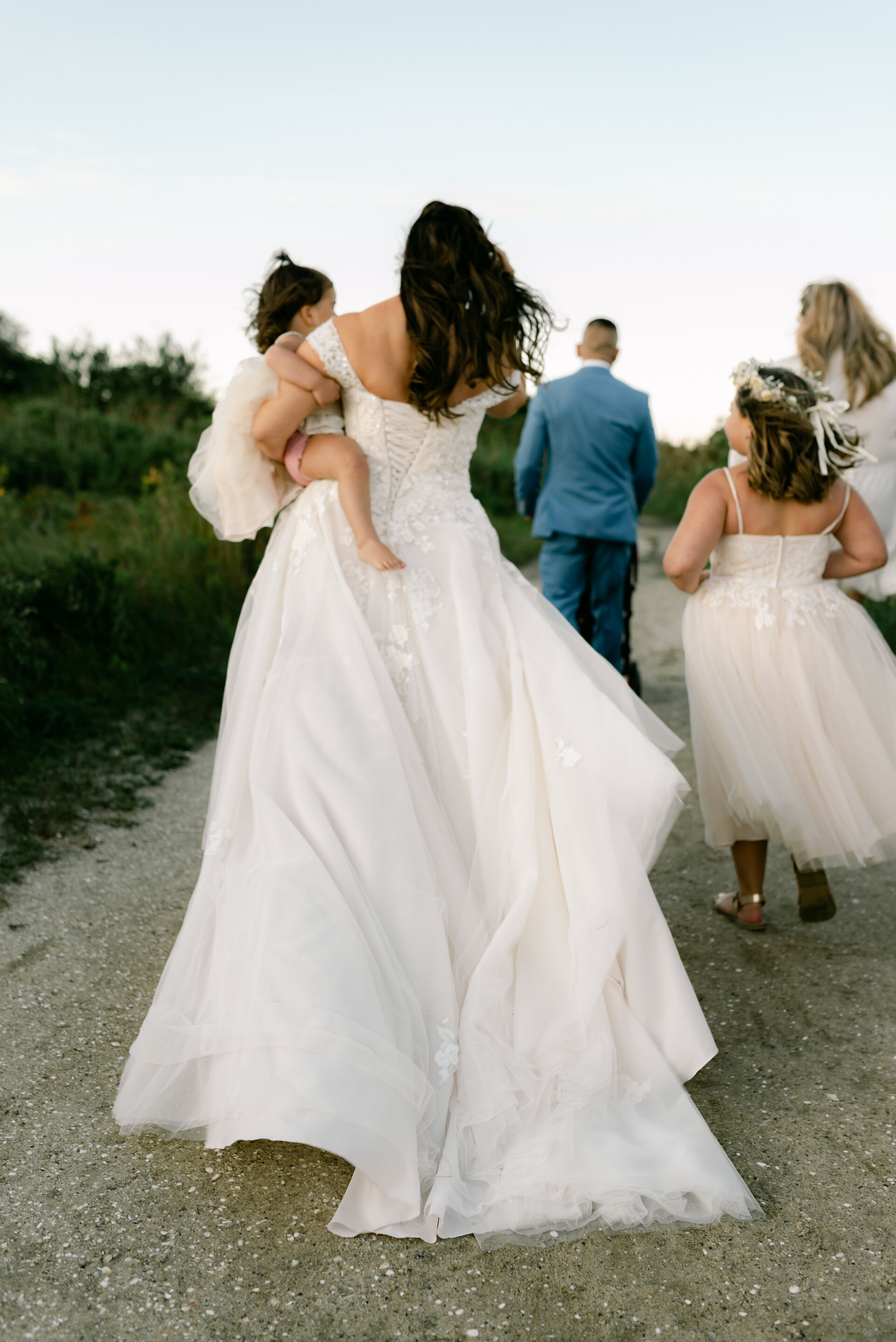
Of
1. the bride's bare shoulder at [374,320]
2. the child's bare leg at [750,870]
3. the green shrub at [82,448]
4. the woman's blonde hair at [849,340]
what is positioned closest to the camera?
the bride's bare shoulder at [374,320]

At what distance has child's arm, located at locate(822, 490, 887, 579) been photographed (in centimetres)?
374

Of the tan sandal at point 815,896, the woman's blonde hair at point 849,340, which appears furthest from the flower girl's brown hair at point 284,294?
the woman's blonde hair at point 849,340

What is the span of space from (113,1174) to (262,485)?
1.90m

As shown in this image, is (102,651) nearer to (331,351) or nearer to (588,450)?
(588,450)

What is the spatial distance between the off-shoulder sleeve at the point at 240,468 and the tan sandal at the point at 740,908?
2236 mm

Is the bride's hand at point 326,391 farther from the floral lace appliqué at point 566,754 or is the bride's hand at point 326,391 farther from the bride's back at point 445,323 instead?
the floral lace appliqué at point 566,754

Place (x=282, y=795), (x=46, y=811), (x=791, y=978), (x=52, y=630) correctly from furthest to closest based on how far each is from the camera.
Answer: (x=52, y=630) < (x=46, y=811) < (x=791, y=978) < (x=282, y=795)

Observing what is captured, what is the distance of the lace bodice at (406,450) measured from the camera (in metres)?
3.01

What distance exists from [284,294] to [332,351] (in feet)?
2.36

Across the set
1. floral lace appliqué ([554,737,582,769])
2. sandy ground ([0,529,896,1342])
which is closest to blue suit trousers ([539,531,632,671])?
sandy ground ([0,529,896,1342])

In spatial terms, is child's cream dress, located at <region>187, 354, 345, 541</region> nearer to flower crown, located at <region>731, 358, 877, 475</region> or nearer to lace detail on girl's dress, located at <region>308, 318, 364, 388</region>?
lace detail on girl's dress, located at <region>308, 318, 364, 388</region>

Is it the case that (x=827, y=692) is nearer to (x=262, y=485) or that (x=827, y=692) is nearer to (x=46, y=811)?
(x=262, y=485)

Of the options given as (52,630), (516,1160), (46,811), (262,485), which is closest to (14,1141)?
(516,1160)

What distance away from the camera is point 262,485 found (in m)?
3.19
